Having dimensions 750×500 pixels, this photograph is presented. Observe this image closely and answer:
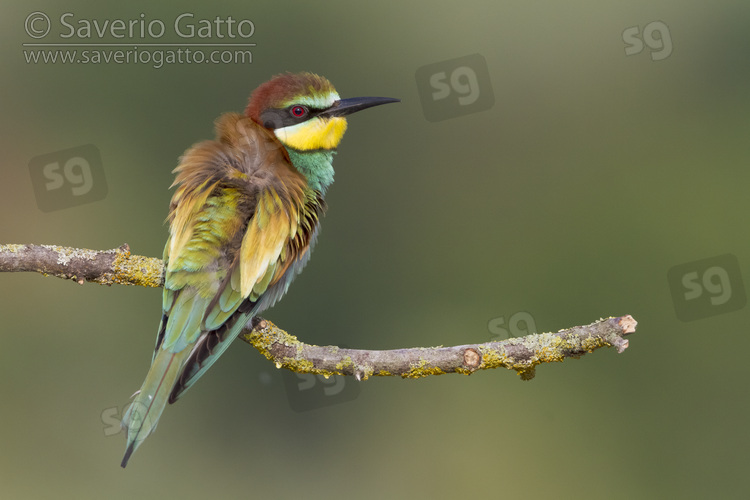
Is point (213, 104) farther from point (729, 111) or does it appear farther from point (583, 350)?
point (583, 350)

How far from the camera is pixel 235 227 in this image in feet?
6.75

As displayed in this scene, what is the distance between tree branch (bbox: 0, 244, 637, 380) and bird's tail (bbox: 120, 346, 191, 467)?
20 centimetres

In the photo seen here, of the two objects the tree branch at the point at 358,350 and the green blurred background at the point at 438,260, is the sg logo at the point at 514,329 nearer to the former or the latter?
the tree branch at the point at 358,350

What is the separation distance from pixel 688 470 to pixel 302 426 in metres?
2.64

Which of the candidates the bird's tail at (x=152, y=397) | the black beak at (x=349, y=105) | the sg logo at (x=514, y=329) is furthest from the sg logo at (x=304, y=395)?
the bird's tail at (x=152, y=397)

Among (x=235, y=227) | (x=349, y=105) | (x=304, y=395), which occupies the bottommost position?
(x=304, y=395)

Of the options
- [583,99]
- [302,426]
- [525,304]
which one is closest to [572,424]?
[525,304]

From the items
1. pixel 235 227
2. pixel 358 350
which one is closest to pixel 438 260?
pixel 235 227

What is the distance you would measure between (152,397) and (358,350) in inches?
17.2

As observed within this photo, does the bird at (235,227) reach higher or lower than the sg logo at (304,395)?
higher

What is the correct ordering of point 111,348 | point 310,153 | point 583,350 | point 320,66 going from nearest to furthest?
point 583,350, point 310,153, point 111,348, point 320,66

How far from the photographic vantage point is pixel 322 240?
652 centimetres

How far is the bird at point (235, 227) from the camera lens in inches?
76.2

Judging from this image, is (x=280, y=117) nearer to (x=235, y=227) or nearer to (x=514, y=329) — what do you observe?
(x=235, y=227)
